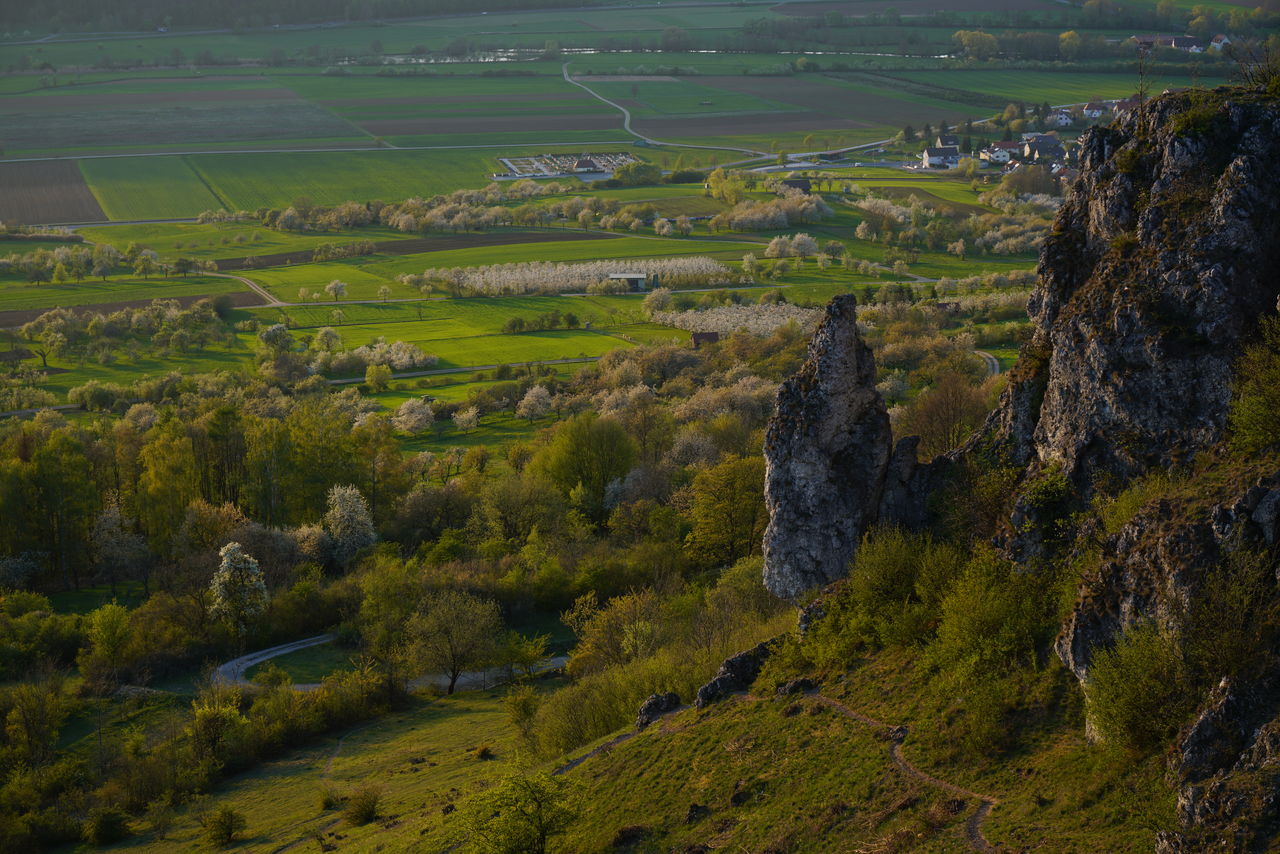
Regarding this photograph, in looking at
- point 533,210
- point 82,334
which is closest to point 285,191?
point 533,210

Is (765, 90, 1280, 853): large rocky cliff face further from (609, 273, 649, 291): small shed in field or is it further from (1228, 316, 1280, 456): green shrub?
(609, 273, 649, 291): small shed in field

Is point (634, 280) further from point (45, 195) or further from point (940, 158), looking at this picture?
point (45, 195)

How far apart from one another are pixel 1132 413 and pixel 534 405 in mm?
70868

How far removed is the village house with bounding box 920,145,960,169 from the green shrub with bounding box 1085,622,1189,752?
167325mm

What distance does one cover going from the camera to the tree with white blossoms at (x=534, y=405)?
98.4 meters

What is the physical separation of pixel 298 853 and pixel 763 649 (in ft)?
56.2

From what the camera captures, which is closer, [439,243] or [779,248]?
[779,248]

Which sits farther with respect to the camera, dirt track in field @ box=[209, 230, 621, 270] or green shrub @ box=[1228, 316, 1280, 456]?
dirt track in field @ box=[209, 230, 621, 270]

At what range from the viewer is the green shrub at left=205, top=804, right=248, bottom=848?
140 feet

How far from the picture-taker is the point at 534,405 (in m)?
98.6

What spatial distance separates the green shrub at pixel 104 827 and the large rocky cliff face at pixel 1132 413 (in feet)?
85.0

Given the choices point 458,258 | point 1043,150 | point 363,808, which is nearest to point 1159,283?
point 363,808

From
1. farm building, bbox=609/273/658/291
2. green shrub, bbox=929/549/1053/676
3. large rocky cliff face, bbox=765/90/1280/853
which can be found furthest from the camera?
farm building, bbox=609/273/658/291

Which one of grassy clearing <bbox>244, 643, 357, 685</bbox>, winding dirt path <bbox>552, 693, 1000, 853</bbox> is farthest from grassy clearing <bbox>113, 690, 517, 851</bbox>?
grassy clearing <bbox>244, 643, 357, 685</bbox>
